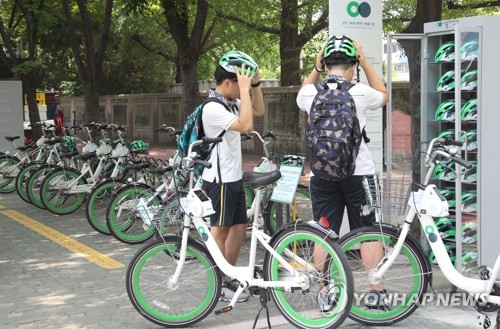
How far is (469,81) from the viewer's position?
6.18 meters

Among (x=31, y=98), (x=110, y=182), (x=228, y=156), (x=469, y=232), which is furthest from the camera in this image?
(x=31, y=98)

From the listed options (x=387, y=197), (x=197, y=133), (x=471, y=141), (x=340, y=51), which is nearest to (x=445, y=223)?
(x=471, y=141)

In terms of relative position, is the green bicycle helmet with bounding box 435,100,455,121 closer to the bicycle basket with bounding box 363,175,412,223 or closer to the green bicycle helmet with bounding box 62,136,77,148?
the bicycle basket with bounding box 363,175,412,223

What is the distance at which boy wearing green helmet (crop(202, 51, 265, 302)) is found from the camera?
213 inches

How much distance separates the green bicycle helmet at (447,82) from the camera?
6387mm

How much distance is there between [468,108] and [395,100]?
154 centimetres

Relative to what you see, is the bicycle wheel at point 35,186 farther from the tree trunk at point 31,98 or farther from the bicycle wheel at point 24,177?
the tree trunk at point 31,98

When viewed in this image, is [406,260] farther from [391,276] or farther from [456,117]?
[456,117]

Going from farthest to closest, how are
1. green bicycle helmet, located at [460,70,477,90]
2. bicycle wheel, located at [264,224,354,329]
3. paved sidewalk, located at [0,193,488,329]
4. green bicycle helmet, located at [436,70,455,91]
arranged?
1. green bicycle helmet, located at [436,70,455,91]
2. green bicycle helmet, located at [460,70,477,90]
3. paved sidewalk, located at [0,193,488,329]
4. bicycle wheel, located at [264,224,354,329]

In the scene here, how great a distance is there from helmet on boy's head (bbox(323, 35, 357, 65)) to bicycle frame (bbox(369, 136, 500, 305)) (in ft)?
2.86

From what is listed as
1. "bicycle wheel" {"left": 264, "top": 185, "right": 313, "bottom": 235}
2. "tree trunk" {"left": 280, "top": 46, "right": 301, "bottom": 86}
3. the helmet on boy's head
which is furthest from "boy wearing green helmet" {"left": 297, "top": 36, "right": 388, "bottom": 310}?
"tree trunk" {"left": 280, "top": 46, "right": 301, "bottom": 86}

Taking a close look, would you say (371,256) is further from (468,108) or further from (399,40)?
(399,40)

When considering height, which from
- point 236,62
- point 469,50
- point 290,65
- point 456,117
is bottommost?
point 456,117

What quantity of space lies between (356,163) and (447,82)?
1.68 meters
